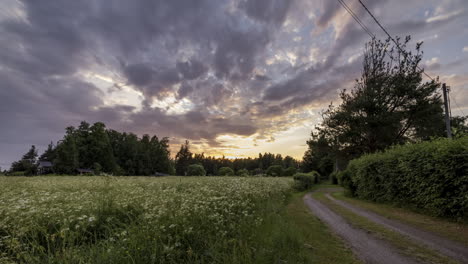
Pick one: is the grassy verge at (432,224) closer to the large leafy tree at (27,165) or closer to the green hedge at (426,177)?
the green hedge at (426,177)

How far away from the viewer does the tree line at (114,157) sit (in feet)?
178

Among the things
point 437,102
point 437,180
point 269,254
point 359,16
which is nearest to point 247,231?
point 269,254

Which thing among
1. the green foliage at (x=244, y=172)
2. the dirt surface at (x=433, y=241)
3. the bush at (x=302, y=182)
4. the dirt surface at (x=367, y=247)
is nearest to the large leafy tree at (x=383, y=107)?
the bush at (x=302, y=182)

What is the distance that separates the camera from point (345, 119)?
21.6m

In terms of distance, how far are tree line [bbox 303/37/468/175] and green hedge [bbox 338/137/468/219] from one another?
8.83 metres

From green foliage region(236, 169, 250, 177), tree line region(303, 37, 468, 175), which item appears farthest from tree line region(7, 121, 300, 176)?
tree line region(303, 37, 468, 175)

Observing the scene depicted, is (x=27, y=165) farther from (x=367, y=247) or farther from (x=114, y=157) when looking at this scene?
(x=367, y=247)

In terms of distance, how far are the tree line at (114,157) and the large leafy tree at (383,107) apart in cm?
2089

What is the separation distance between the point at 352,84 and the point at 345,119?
5.80 meters

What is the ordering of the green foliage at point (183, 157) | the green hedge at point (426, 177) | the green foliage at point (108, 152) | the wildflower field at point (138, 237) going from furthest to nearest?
the green foliage at point (183, 157), the green foliage at point (108, 152), the green hedge at point (426, 177), the wildflower field at point (138, 237)

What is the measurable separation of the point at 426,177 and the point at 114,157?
80272mm

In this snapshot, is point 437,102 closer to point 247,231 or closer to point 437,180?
point 437,180

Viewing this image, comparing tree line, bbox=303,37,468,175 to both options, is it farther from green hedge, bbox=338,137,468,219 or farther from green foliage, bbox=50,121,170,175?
green foliage, bbox=50,121,170,175

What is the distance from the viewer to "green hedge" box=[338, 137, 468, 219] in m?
7.59
